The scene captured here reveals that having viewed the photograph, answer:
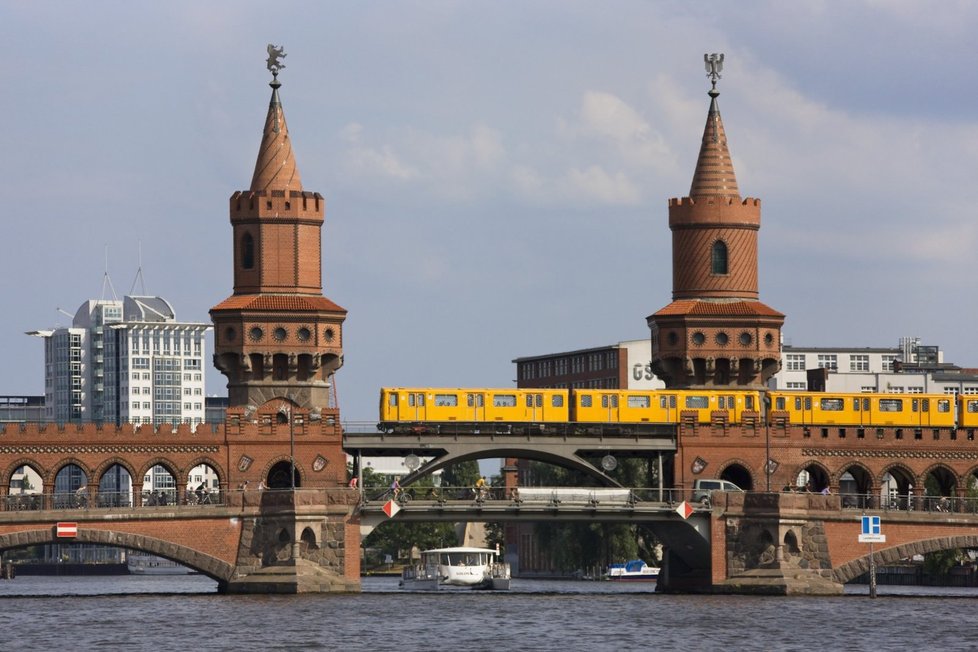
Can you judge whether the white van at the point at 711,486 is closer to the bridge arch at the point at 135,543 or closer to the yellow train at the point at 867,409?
the yellow train at the point at 867,409

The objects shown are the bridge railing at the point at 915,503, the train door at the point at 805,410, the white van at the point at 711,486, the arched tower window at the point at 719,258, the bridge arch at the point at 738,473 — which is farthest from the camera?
the arched tower window at the point at 719,258

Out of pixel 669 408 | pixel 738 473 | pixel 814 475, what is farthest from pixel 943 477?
pixel 669 408

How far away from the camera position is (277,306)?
134375 millimetres

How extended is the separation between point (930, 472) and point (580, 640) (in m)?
48.5

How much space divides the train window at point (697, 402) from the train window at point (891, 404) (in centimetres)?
1033

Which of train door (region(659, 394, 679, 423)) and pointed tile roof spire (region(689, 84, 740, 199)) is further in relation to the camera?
pointed tile roof spire (region(689, 84, 740, 199))

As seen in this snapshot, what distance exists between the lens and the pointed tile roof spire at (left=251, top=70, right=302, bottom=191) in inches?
5399

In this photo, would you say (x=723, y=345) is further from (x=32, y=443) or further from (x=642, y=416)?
(x=32, y=443)

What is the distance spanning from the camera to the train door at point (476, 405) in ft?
432

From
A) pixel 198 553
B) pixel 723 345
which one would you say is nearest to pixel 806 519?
pixel 723 345

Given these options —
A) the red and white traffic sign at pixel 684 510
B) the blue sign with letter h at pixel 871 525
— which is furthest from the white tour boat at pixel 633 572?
the blue sign with letter h at pixel 871 525

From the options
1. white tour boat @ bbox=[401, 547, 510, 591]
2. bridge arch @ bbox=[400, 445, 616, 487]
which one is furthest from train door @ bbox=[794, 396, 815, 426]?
white tour boat @ bbox=[401, 547, 510, 591]

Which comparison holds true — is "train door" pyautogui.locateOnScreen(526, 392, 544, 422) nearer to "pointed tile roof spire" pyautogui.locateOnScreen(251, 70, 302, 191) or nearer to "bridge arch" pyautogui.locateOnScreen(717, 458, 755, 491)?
"bridge arch" pyautogui.locateOnScreen(717, 458, 755, 491)

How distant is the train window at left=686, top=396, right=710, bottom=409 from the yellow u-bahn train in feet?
0.09
